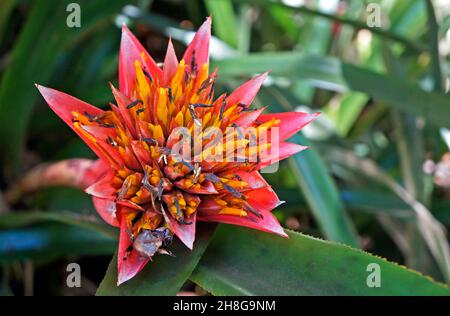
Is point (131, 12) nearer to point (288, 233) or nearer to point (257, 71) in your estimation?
point (257, 71)

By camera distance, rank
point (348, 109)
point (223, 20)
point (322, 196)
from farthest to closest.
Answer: point (348, 109) < point (223, 20) < point (322, 196)

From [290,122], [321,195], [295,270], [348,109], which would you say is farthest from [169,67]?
[348,109]

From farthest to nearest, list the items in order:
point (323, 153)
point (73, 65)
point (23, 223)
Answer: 1. point (73, 65)
2. point (323, 153)
3. point (23, 223)

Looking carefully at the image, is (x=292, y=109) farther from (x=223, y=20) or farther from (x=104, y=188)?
(x=104, y=188)

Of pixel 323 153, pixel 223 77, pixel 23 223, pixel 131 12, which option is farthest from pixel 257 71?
pixel 23 223

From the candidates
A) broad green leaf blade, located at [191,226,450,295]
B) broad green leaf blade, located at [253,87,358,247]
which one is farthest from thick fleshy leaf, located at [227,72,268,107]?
broad green leaf blade, located at [253,87,358,247]

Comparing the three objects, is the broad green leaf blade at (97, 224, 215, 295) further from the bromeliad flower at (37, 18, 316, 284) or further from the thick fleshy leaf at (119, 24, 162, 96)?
the thick fleshy leaf at (119, 24, 162, 96)
